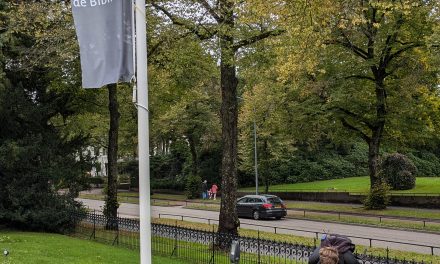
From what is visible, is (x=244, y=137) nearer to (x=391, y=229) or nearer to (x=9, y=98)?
(x=391, y=229)

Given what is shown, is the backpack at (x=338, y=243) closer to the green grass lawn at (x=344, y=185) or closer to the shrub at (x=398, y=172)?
the shrub at (x=398, y=172)

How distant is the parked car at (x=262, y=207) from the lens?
98.9 ft

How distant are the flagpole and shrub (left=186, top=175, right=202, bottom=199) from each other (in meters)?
42.9

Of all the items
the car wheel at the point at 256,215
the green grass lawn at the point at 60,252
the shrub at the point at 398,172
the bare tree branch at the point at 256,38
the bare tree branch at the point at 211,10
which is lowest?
the car wheel at the point at 256,215

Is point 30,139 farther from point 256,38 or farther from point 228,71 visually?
point 256,38

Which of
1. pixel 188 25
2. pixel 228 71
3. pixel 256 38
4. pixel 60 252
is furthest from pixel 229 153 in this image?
pixel 60 252

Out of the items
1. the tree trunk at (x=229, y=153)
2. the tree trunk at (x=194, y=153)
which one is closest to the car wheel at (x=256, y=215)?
the tree trunk at (x=229, y=153)

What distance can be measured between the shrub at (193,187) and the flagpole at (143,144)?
42.9 metres

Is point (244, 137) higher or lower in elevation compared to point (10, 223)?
higher

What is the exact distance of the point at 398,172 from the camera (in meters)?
40.5

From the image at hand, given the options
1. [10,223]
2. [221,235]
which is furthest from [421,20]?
[10,223]

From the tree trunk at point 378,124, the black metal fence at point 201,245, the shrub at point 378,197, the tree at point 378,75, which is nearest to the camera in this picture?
the black metal fence at point 201,245

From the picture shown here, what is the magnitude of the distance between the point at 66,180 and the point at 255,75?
30.1 feet

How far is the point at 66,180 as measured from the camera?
67.1ft
